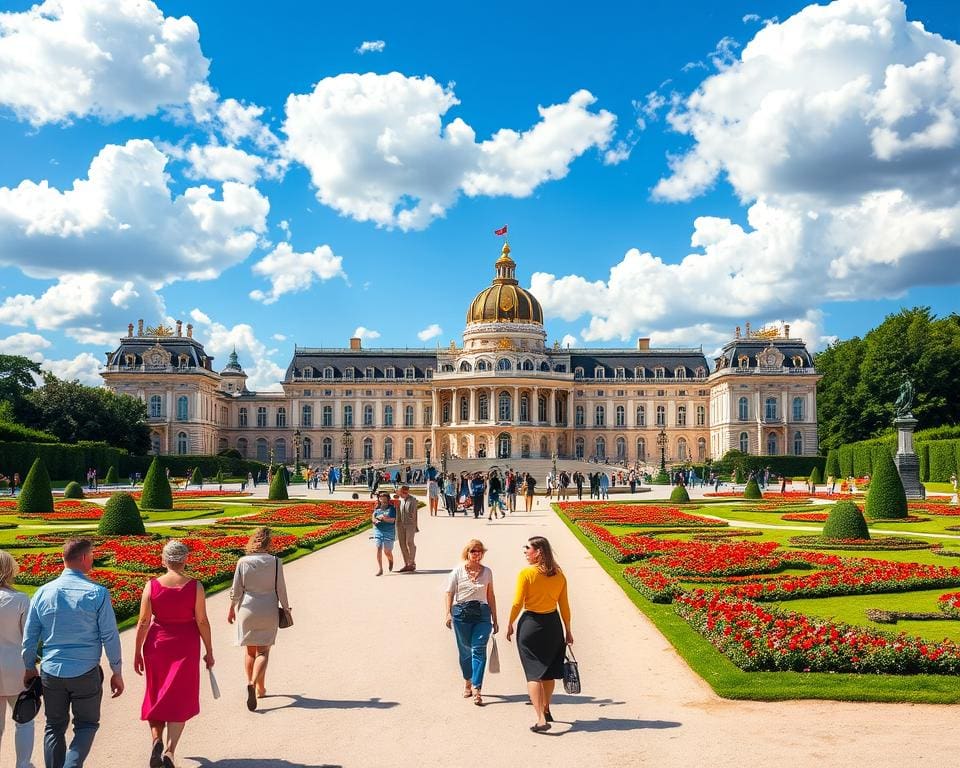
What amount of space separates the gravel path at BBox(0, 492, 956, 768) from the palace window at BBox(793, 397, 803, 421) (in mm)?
83407

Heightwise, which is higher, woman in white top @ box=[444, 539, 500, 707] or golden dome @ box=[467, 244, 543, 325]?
golden dome @ box=[467, 244, 543, 325]

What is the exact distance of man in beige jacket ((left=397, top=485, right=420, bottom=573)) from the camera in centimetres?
1867

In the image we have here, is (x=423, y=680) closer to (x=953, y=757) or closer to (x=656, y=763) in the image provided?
(x=656, y=763)

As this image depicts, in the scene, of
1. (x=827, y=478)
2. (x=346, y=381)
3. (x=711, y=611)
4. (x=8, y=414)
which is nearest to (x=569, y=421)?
(x=346, y=381)

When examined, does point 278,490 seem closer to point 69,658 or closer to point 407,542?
point 407,542

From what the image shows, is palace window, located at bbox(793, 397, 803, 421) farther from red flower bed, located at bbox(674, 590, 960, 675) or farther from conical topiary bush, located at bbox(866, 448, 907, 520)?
red flower bed, located at bbox(674, 590, 960, 675)

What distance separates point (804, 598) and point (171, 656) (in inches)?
395

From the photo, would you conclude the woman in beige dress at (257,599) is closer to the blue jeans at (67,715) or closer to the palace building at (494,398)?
the blue jeans at (67,715)

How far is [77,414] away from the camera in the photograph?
223 ft

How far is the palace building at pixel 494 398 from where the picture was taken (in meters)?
91.6

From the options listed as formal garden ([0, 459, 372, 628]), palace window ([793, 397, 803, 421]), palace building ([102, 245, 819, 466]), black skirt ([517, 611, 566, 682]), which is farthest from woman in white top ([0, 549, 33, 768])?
palace window ([793, 397, 803, 421])

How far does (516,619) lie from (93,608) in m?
3.70

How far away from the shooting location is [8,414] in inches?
2601

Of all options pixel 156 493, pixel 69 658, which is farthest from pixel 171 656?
pixel 156 493
